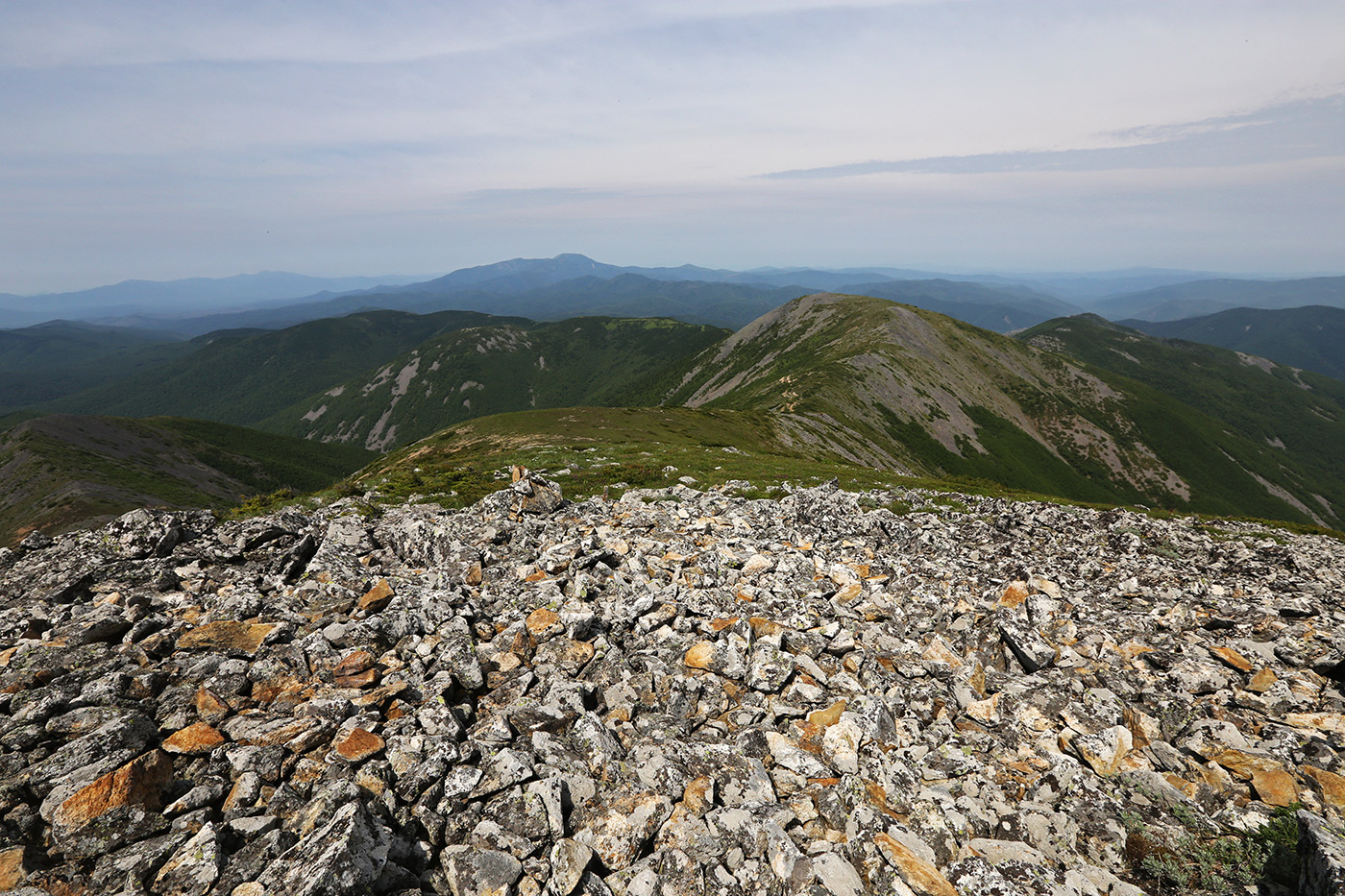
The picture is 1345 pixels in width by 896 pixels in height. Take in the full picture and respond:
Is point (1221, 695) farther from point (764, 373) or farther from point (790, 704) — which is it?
point (764, 373)

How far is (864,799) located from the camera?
381 inches

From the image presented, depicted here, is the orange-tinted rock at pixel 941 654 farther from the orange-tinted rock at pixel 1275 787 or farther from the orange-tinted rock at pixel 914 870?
the orange-tinted rock at pixel 914 870

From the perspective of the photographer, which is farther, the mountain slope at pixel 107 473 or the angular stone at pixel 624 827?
the mountain slope at pixel 107 473

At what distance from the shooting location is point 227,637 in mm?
12875

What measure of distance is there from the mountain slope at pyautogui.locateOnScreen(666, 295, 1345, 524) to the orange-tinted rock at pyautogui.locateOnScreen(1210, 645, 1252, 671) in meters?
76.4

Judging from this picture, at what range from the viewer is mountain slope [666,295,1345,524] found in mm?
118062

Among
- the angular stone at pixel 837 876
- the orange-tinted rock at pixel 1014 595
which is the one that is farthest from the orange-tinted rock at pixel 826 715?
the orange-tinted rock at pixel 1014 595

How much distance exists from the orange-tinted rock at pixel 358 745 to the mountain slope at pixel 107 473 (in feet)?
371

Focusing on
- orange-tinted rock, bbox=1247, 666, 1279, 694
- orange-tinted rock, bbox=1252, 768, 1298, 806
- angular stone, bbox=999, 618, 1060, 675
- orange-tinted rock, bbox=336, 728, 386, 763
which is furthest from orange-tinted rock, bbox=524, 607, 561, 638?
orange-tinted rock, bbox=1247, 666, 1279, 694

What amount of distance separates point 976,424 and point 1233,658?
155 meters

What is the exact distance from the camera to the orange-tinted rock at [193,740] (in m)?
9.51

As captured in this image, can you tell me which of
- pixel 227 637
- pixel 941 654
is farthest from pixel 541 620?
pixel 941 654

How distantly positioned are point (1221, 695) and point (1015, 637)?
419 cm

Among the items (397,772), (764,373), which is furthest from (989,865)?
(764,373)
